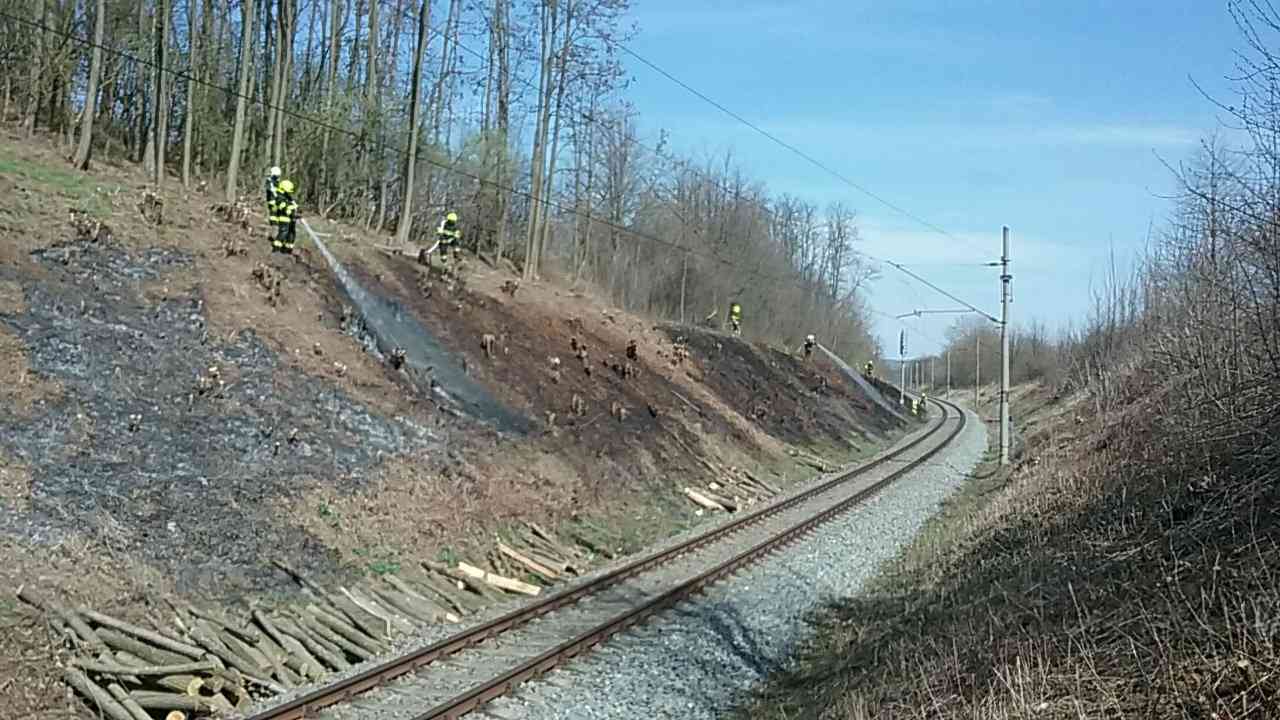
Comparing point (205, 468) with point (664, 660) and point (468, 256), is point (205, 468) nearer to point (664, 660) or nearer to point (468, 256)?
point (664, 660)

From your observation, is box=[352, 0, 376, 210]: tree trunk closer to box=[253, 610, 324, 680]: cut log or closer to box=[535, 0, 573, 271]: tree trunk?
box=[535, 0, 573, 271]: tree trunk

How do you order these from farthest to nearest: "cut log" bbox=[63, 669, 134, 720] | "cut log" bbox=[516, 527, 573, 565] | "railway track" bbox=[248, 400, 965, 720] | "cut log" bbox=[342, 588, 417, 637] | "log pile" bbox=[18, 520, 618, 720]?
1. "cut log" bbox=[516, 527, 573, 565]
2. "cut log" bbox=[342, 588, 417, 637]
3. "railway track" bbox=[248, 400, 965, 720]
4. "log pile" bbox=[18, 520, 618, 720]
5. "cut log" bbox=[63, 669, 134, 720]

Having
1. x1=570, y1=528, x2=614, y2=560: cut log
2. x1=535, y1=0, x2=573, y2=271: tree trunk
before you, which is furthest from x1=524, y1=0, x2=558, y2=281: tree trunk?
x1=570, y1=528, x2=614, y2=560: cut log

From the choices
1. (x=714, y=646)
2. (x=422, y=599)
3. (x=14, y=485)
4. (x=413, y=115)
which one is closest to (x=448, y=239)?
(x=413, y=115)

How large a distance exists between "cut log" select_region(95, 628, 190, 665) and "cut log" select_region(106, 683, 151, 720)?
1.80 ft

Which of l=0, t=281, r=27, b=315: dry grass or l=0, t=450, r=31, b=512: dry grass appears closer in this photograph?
l=0, t=450, r=31, b=512: dry grass

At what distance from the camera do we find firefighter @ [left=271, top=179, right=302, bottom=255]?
22000 millimetres

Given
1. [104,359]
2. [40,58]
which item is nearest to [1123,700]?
[104,359]

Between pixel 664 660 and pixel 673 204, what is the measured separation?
1958 inches

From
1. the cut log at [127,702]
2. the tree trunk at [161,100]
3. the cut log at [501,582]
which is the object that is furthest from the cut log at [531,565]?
the tree trunk at [161,100]

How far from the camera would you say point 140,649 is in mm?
9602

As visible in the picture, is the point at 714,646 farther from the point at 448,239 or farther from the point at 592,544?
the point at 448,239

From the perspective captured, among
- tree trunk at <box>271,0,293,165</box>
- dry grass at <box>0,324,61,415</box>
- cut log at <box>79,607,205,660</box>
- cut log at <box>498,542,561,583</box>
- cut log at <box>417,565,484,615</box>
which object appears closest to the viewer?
cut log at <box>79,607,205,660</box>

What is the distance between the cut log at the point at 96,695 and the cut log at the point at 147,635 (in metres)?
0.74
